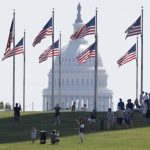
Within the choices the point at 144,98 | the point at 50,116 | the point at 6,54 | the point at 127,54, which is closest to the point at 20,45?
the point at 6,54

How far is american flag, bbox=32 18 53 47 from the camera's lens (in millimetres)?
112188

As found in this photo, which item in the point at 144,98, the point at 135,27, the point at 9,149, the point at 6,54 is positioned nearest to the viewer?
the point at 9,149

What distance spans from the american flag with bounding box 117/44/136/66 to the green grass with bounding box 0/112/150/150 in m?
14.7

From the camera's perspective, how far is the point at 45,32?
376 ft

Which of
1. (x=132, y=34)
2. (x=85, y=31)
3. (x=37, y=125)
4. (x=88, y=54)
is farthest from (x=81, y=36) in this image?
(x=37, y=125)

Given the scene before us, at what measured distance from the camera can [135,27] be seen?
106 meters

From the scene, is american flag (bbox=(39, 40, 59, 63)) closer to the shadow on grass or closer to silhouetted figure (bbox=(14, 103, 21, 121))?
the shadow on grass

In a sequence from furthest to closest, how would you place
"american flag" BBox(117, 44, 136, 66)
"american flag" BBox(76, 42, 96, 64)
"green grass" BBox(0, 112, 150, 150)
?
1. "american flag" BBox(76, 42, 96, 64)
2. "american flag" BBox(117, 44, 136, 66)
3. "green grass" BBox(0, 112, 150, 150)

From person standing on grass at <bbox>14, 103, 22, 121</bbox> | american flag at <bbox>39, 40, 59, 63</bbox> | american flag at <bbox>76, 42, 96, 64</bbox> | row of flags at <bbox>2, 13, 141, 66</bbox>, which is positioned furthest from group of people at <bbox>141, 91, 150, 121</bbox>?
american flag at <bbox>39, 40, 59, 63</bbox>

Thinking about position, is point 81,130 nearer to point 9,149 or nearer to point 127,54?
point 9,149

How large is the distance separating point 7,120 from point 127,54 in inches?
753

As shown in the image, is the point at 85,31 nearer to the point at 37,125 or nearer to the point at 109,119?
the point at 37,125

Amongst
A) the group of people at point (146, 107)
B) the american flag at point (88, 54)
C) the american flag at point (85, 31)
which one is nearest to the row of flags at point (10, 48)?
the american flag at point (88, 54)

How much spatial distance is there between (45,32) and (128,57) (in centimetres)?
834
